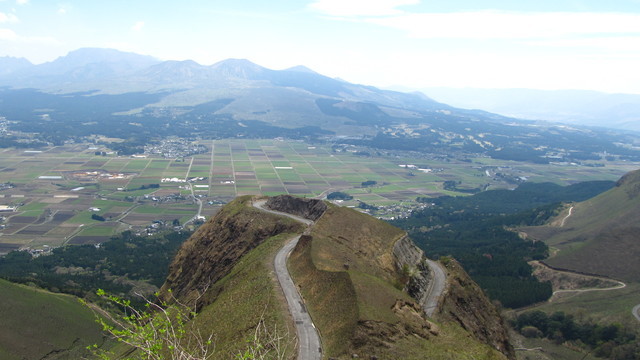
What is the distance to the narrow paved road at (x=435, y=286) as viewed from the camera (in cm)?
6242

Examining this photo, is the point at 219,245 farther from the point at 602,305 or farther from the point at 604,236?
the point at 604,236

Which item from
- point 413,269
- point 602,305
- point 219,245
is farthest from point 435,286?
point 602,305

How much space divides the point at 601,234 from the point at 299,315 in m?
127

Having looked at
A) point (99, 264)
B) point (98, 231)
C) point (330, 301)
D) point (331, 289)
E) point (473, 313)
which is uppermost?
point (331, 289)

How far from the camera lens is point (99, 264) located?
455ft

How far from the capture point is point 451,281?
7156 centimetres

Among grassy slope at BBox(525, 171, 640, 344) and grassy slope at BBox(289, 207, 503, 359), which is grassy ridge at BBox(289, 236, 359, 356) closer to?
grassy slope at BBox(289, 207, 503, 359)

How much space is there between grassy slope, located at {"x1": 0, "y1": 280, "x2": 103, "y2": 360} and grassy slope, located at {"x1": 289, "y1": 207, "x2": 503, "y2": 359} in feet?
153

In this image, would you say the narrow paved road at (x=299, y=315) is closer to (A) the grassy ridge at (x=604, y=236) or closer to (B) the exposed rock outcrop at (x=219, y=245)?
(B) the exposed rock outcrop at (x=219, y=245)

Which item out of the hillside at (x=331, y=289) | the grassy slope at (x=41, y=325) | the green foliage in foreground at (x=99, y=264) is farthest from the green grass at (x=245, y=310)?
the green foliage in foreground at (x=99, y=264)

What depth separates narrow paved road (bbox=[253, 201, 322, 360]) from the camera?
40094mm

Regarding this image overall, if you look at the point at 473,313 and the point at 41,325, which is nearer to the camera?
the point at 473,313

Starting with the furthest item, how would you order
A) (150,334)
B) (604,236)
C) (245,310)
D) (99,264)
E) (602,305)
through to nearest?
(99,264) → (604,236) → (602,305) → (245,310) → (150,334)

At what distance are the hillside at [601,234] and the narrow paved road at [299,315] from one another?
306ft
